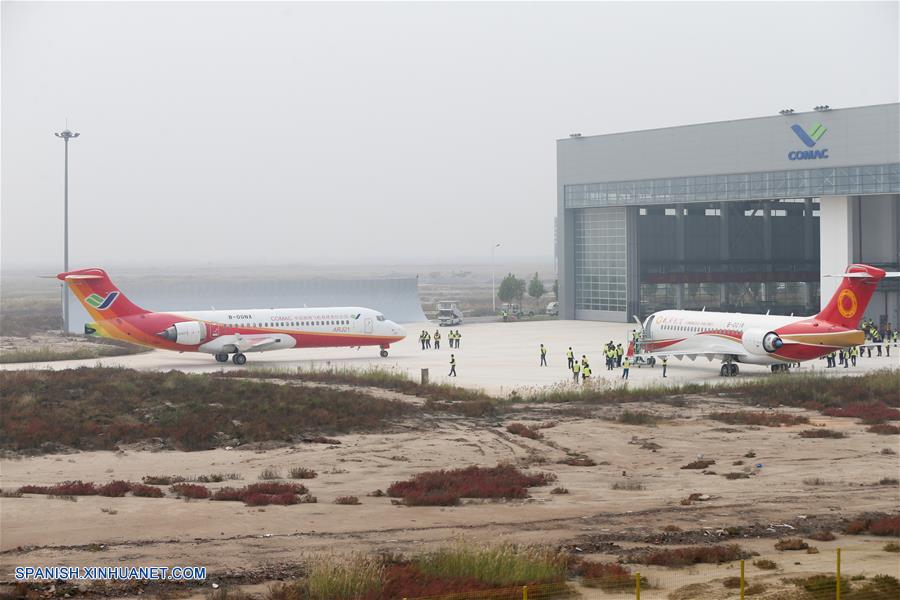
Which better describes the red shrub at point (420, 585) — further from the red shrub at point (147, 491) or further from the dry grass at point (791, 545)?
the red shrub at point (147, 491)

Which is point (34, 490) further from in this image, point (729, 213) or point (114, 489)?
point (729, 213)

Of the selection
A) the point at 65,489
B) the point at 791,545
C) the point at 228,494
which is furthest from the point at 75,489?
the point at 791,545

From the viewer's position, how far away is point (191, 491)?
27.1 metres

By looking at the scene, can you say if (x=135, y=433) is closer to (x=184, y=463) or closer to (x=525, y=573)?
(x=184, y=463)

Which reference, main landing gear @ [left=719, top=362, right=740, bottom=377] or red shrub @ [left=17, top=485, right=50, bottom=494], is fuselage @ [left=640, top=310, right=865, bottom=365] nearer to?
main landing gear @ [left=719, top=362, right=740, bottom=377]

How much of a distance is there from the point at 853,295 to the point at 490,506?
29104 mm

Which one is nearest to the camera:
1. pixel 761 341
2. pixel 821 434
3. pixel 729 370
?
pixel 821 434

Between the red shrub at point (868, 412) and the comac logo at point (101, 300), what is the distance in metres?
34.8

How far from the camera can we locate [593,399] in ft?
145

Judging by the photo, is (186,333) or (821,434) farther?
(186,333)

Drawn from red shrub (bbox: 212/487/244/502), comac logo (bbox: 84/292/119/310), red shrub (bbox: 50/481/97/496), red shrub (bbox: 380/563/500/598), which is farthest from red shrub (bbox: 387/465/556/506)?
comac logo (bbox: 84/292/119/310)

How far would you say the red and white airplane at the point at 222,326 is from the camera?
192 feet

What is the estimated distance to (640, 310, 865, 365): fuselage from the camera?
166ft

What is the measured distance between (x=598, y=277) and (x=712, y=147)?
16.5m
